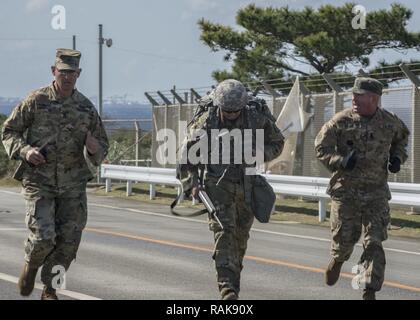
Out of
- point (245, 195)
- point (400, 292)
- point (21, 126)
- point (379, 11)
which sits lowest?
point (400, 292)

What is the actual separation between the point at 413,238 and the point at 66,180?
8.81 meters

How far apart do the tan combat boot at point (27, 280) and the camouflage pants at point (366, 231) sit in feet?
8.83

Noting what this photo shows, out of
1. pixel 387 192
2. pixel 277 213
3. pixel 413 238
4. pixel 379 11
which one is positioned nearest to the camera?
pixel 387 192

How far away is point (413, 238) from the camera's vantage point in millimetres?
16594

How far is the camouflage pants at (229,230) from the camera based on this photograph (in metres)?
8.89

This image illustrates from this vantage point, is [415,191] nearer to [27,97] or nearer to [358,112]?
[358,112]

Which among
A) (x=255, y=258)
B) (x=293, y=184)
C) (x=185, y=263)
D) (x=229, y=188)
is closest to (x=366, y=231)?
(x=229, y=188)

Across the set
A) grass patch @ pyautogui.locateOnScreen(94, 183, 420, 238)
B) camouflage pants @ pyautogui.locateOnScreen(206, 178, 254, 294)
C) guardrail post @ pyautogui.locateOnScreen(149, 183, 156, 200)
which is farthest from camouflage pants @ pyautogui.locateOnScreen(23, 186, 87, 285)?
guardrail post @ pyautogui.locateOnScreen(149, 183, 156, 200)

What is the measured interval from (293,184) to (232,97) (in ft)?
37.7

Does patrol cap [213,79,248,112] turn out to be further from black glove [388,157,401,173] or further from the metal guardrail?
the metal guardrail

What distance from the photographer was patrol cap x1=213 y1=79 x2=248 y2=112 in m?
8.88

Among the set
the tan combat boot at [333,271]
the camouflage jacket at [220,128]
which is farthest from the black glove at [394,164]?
the camouflage jacket at [220,128]

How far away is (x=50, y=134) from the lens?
8.91 meters

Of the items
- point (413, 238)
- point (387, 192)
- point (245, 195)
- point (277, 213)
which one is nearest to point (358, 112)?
point (387, 192)
